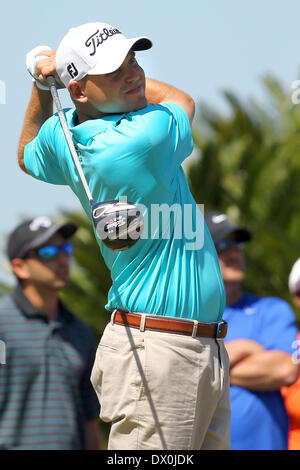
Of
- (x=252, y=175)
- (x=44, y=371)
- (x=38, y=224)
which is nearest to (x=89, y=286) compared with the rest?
(x=252, y=175)

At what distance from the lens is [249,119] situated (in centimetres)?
1486

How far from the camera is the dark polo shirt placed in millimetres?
6215

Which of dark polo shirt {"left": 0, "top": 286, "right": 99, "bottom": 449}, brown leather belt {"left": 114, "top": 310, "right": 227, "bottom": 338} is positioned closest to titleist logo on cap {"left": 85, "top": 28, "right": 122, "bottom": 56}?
brown leather belt {"left": 114, "top": 310, "right": 227, "bottom": 338}

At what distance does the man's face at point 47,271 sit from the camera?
22.9 ft

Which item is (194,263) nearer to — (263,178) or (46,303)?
(46,303)

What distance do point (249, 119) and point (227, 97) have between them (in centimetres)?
51

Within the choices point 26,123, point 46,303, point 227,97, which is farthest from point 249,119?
point 26,123

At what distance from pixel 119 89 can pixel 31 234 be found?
3161 millimetres

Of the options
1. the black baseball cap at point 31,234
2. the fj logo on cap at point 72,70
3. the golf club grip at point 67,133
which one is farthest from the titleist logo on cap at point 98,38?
the black baseball cap at point 31,234

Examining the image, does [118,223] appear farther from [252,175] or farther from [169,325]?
[252,175]

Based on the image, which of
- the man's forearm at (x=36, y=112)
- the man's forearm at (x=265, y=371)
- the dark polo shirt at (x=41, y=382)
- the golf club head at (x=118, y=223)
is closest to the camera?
the golf club head at (x=118, y=223)

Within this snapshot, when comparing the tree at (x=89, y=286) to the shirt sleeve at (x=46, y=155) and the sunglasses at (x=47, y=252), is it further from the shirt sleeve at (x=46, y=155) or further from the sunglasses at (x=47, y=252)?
the shirt sleeve at (x=46, y=155)

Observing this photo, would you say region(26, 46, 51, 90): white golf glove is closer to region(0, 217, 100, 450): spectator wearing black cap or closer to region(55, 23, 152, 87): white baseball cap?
region(55, 23, 152, 87): white baseball cap

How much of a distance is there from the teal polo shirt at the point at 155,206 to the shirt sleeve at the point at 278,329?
97.7 inches
